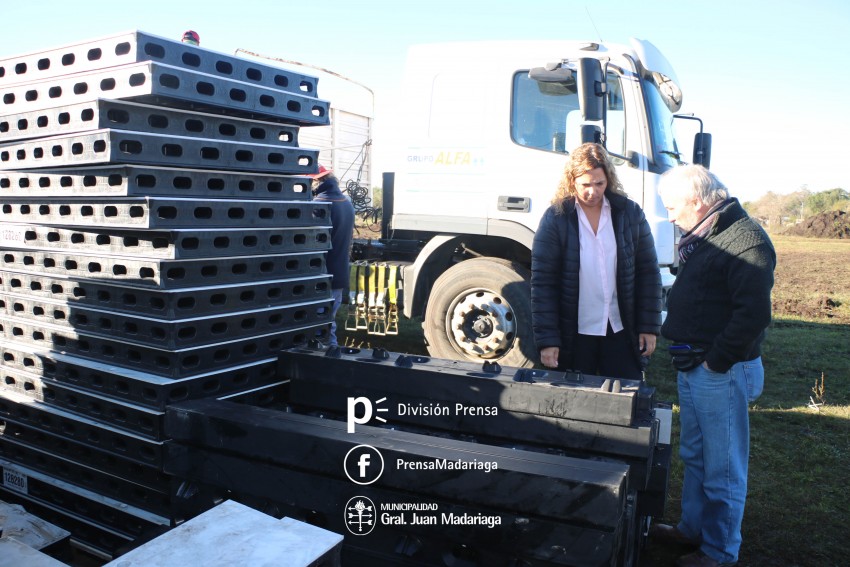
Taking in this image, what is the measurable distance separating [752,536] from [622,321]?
1.43m

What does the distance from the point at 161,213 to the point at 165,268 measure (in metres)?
0.21

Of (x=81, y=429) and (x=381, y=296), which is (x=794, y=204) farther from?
(x=81, y=429)

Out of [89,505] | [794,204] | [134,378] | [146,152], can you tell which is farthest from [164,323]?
[794,204]

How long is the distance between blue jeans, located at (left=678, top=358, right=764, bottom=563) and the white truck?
2725 mm

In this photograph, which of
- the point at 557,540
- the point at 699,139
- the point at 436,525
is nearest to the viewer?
the point at 557,540

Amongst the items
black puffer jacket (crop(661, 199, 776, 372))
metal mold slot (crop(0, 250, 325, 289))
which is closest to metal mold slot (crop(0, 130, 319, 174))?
metal mold slot (crop(0, 250, 325, 289))

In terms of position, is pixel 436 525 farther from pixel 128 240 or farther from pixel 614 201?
pixel 614 201

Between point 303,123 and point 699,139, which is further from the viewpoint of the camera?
point 699,139

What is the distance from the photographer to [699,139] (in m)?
6.87

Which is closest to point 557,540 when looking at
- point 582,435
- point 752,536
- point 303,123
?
point 582,435

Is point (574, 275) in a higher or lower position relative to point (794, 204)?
lower

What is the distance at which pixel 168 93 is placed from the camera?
2408mm

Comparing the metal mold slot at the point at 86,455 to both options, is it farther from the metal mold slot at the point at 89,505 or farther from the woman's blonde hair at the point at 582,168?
the woman's blonde hair at the point at 582,168

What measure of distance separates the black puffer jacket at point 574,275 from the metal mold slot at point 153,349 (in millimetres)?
1228
